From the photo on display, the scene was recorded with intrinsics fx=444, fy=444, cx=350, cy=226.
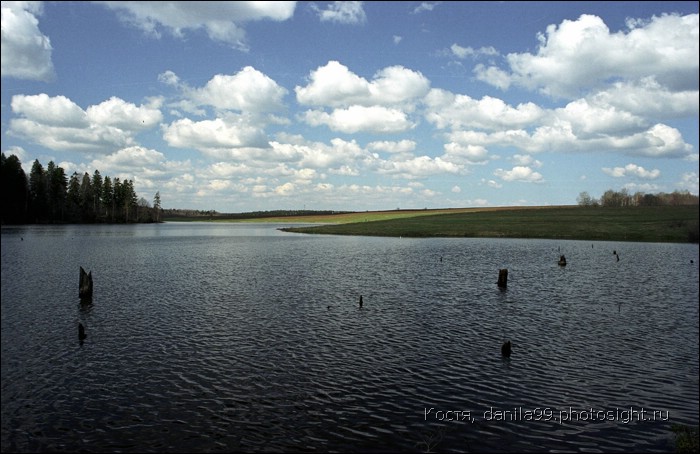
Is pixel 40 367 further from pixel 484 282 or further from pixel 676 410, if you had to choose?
pixel 484 282

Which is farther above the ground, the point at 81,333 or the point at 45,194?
the point at 45,194

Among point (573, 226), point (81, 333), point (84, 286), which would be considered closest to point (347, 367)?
point (81, 333)

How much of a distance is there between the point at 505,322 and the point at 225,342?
19040 millimetres

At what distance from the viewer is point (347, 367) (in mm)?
22219

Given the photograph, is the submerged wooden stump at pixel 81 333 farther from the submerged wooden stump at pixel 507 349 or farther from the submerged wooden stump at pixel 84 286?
the submerged wooden stump at pixel 507 349

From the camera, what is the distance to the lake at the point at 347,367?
1564 cm

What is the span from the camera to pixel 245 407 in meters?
17.7

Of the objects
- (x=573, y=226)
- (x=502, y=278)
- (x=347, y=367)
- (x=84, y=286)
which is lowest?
(x=347, y=367)

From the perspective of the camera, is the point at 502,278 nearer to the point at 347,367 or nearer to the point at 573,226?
the point at 347,367

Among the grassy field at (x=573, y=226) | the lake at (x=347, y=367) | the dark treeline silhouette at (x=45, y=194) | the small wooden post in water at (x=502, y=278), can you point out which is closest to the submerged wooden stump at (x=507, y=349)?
the lake at (x=347, y=367)

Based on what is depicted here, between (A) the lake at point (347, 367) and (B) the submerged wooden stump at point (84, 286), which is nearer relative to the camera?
(A) the lake at point (347, 367)

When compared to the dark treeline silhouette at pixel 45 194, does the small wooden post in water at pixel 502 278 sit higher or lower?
lower

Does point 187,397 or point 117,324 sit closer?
point 187,397

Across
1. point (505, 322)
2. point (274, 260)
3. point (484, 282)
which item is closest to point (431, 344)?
point (505, 322)
